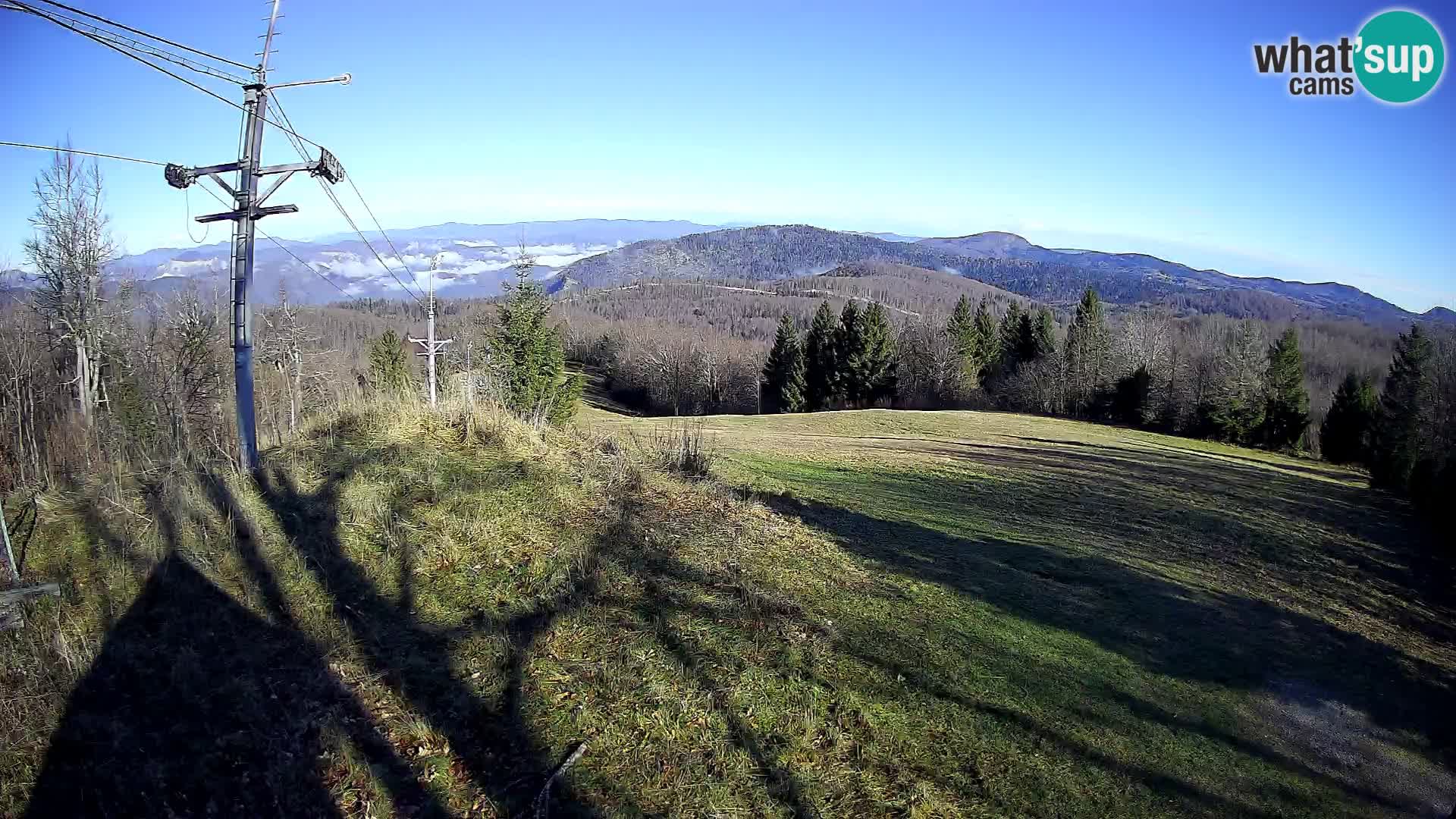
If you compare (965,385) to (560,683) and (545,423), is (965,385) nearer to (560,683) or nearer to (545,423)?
(545,423)

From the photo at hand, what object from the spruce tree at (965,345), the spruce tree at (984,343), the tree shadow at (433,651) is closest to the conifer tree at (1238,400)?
the spruce tree at (965,345)

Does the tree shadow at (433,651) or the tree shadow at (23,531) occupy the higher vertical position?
the tree shadow at (23,531)

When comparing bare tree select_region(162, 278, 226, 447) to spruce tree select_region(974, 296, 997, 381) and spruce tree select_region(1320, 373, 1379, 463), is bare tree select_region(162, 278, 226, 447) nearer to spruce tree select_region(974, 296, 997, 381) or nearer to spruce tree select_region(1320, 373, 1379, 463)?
spruce tree select_region(974, 296, 997, 381)

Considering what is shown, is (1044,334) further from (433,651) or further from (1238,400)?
(433,651)

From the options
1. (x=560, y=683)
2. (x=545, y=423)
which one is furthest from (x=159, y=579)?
(x=545, y=423)

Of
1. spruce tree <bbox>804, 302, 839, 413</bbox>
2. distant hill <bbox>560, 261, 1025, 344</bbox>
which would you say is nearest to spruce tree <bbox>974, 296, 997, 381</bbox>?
spruce tree <bbox>804, 302, 839, 413</bbox>

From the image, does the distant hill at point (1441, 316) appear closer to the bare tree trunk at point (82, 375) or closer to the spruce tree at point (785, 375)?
the spruce tree at point (785, 375)
